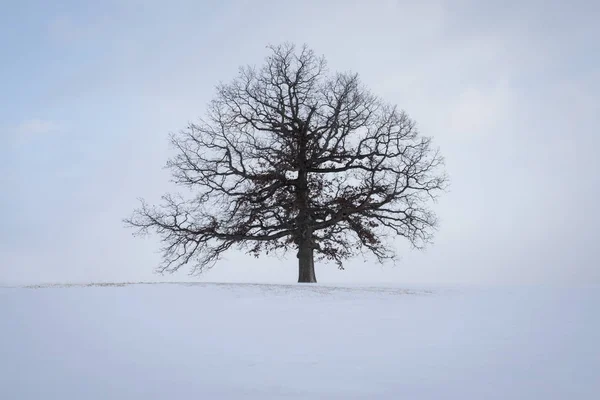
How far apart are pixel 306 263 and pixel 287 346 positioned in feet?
39.9

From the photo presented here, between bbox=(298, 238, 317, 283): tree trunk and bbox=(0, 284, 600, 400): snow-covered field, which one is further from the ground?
bbox=(298, 238, 317, 283): tree trunk

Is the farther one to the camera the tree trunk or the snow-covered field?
the tree trunk

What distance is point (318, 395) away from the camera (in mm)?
5832

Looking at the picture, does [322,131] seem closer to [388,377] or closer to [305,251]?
[305,251]

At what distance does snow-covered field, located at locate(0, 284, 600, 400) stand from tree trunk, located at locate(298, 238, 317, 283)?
5977 mm

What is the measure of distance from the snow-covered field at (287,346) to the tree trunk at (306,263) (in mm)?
5977

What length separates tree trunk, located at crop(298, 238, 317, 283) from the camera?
20484 mm

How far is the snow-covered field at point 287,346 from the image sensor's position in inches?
244

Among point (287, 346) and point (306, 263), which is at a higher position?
point (306, 263)

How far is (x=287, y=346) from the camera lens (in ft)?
27.6

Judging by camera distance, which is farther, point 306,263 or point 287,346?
point 306,263

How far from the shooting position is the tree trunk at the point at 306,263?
20484mm

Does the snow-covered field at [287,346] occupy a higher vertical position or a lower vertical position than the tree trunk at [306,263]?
lower

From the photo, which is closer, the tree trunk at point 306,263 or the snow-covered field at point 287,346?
the snow-covered field at point 287,346
